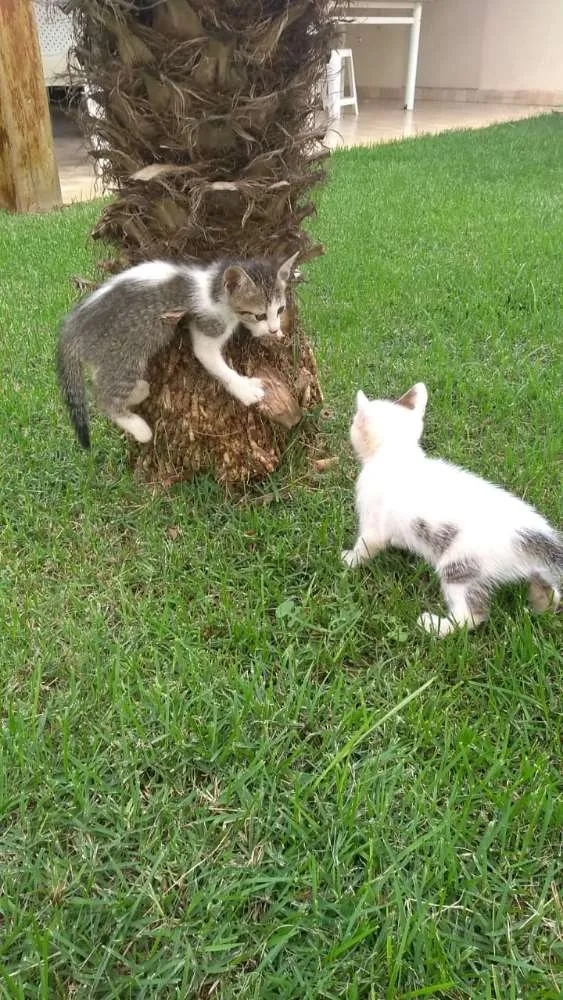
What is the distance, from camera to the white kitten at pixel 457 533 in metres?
2.03

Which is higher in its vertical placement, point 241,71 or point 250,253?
point 241,71

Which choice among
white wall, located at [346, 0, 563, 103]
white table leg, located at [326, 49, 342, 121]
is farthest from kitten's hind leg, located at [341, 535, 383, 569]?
white wall, located at [346, 0, 563, 103]

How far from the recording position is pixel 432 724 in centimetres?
180

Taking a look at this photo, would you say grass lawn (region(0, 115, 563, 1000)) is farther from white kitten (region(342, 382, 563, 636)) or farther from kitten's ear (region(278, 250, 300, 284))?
kitten's ear (region(278, 250, 300, 284))

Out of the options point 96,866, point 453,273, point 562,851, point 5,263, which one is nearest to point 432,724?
point 562,851

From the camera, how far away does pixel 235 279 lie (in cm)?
249

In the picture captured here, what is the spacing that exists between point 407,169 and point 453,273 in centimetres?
422

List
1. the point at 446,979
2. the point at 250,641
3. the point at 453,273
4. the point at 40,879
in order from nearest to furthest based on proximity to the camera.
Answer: the point at 446,979 → the point at 40,879 → the point at 250,641 → the point at 453,273

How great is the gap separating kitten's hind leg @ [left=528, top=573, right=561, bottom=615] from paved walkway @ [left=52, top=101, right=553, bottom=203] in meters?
7.96

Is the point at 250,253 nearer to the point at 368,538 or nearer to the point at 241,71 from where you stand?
the point at 241,71

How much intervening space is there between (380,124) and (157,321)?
12778 mm

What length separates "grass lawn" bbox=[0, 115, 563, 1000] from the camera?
138 cm

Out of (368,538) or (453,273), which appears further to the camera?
(453,273)

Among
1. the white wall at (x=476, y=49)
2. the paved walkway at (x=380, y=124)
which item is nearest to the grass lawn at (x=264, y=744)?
the paved walkway at (x=380, y=124)
